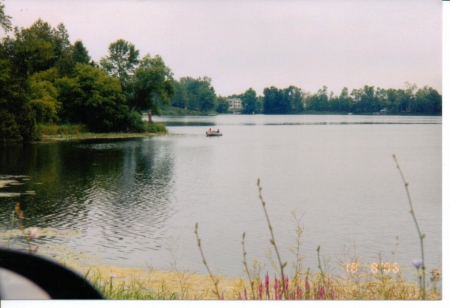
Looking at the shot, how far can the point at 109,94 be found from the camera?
23.9 m

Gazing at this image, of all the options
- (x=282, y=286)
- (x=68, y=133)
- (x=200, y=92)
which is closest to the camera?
(x=282, y=286)

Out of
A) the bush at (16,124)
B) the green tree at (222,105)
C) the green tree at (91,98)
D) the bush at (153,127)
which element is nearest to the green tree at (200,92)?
the green tree at (222,105)

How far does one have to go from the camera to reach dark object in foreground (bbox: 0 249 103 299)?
7.12 ft

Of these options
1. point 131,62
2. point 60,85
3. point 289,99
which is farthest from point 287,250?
point 60,85

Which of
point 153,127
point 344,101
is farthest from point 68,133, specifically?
point 344,101

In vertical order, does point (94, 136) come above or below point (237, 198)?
above

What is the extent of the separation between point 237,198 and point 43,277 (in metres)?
10.3

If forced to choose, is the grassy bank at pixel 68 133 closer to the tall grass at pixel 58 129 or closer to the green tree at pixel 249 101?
the tall grass at pixel 58 129

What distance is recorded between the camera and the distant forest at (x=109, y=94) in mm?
9258

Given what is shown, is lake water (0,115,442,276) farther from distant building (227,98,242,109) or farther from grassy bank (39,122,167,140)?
grassy bank (39,122,167,140)

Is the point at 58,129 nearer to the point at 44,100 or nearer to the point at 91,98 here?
the point at 44,100

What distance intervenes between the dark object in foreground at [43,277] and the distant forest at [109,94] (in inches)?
179
